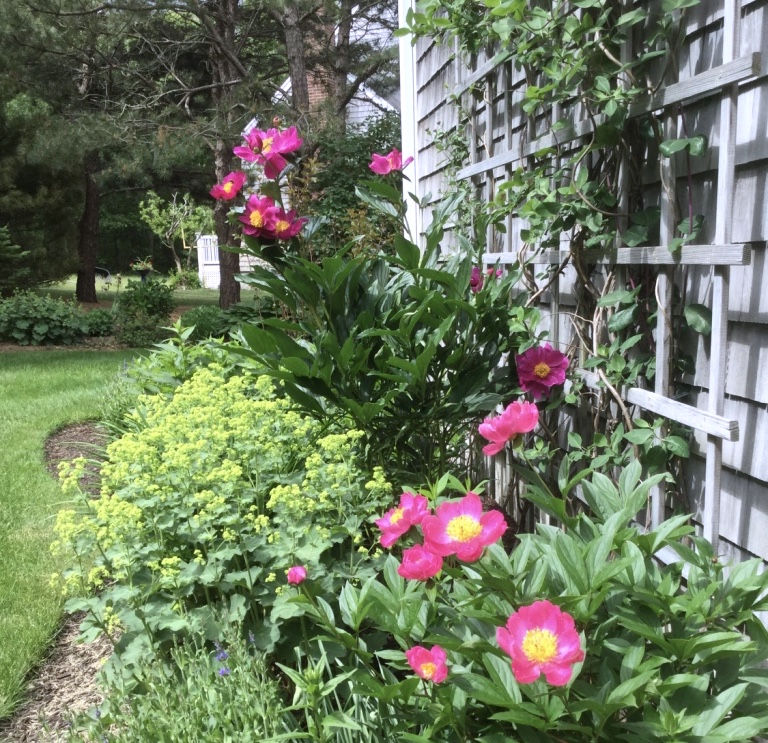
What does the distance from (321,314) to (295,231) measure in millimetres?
345

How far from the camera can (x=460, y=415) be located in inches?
95.7

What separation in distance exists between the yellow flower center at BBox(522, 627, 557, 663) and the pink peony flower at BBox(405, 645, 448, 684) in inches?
7.6

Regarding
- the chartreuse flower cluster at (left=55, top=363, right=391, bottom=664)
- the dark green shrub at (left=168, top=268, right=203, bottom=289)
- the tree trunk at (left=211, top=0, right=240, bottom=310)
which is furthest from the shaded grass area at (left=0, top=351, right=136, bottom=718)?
the dark green shrub at (left=168, top=268, right=203, bottom=289)

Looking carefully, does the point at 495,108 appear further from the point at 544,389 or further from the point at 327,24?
the point at 327,24

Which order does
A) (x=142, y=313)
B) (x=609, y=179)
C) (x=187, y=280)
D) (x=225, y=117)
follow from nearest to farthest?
(x=609, y=179) → (x=225, y=117) → (x=142, y=313) → (x=187, y=280)

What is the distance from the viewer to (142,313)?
10.7 m

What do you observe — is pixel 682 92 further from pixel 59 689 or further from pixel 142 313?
pixel 142 313

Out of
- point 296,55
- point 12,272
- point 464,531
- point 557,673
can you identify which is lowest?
point 557,673

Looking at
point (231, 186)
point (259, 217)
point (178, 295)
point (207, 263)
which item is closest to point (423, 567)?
point (259, 217)

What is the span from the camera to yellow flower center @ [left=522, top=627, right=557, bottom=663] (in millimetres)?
950

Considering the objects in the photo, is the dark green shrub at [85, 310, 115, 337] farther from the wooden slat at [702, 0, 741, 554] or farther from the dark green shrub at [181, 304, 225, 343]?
the wooden slat at [702, 0, 741, 554]

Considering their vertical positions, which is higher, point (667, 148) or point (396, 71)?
point (396, 71)

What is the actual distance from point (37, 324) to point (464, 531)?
1031cm

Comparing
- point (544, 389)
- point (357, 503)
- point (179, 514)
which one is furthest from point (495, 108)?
point (179, 514)
